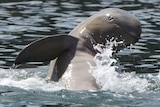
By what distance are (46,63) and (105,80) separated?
321 cm

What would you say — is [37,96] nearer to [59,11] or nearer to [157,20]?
[157,20]

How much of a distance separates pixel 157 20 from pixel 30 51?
27.0ft

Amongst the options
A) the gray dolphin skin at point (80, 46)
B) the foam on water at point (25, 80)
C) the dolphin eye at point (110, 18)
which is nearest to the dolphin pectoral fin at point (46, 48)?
the gray dolphin skin at point (80, 46)

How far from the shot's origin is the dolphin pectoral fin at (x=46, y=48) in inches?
338

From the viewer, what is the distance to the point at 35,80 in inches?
365

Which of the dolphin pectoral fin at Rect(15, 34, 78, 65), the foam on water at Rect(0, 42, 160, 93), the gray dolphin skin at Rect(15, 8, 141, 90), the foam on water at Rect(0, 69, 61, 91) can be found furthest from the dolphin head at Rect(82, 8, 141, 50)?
the foam on water at Rect(0, 69, 61, 91)

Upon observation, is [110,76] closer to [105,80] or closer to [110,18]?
[105,80]

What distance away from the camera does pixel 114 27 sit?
9109 millimetres

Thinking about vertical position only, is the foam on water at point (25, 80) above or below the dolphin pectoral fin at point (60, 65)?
below

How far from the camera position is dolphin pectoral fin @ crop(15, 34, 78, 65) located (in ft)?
28.2

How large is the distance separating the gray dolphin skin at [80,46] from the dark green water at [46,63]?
292mm

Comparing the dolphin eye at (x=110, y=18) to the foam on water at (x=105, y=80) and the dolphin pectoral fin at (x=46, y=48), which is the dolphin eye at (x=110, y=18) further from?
the dolphin pectoral fin at (x=46, y=48)

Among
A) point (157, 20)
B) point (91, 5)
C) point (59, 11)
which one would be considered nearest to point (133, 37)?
point (157, 20)

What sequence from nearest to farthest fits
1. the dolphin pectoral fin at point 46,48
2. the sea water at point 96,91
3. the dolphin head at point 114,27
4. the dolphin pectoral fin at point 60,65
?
the sea water at point 96,91 → the dolphin pectoral fin at point 46,48 → the dolphin pectoral fin at point 60,65 → the dolphin head at point 114,27
